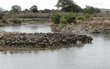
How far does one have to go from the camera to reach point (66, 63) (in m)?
6.34

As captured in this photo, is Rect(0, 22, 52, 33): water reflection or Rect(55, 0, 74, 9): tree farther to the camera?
Rect(55, 0, 74, 9): tree

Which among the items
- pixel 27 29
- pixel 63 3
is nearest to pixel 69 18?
pixel 27 29

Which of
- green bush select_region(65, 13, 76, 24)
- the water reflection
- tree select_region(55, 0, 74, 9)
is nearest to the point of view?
the water reflection

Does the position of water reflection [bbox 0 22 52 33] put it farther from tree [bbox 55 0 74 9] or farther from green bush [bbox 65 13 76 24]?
tree [bbox 55 0 74 9]

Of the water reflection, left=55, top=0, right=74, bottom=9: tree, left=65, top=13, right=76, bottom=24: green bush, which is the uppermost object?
left=55, top=0, right=74, bottom=9: tree

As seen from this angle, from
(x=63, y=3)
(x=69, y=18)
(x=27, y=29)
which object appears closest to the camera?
(x=27, y=29)

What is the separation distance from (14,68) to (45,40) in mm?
4234

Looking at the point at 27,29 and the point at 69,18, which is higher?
the point at 69,18

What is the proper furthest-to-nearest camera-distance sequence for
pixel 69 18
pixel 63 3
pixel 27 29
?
1. pixel 63 3
2. pixel 69 18
3. pixel 27 29

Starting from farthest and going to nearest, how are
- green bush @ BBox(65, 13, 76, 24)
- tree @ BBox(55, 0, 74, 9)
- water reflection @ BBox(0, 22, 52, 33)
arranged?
tree @ BBox(55, 0, 74, 9) → green bush @ BBox(65, 13, 76, 24) → water reflection @ BBox(0, 22, 52, 33)

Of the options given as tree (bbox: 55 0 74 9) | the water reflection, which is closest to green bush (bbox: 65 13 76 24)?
the water reflection

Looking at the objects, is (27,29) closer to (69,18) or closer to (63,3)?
(69,18)

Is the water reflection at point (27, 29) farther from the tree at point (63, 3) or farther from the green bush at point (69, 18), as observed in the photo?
the tree at point (63, 3)

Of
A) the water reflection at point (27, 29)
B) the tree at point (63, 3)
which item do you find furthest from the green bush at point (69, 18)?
the tree at point (63, 3)
